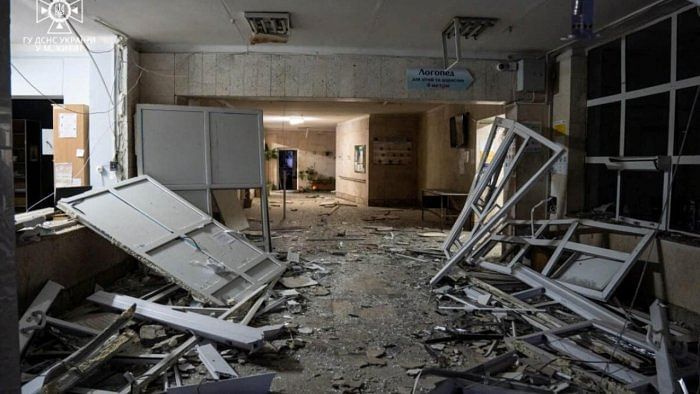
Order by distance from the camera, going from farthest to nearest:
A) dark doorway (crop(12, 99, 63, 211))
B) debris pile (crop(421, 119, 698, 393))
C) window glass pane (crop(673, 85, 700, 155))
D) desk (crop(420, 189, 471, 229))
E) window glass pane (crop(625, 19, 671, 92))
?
1. desk (crop(420, 189, 471, 229))
2. dark doorway (crop(12, 99, 63, 211))
3. window glass pane (crop(625, 19, 671, 92))
4. window glass pane (crop(673, 85, 700, 155))
5. debris pile (crop(421, 119, 698, 393))

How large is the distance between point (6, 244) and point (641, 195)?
5.81 metres

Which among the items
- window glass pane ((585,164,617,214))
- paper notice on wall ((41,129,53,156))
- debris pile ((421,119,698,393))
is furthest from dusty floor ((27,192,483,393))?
paper notice on wall ((41,129,53,156))

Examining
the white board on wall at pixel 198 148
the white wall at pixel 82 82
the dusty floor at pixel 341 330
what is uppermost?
the white wall at pixel 82 82

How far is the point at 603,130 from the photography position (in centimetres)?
588

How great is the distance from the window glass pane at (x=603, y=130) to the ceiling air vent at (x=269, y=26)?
420cm

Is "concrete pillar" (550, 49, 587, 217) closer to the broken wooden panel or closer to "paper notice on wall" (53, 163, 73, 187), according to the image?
the broken wooden panel

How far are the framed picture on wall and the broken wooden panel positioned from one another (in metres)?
9.15

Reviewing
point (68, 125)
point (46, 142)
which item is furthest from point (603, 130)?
point (46, 142)

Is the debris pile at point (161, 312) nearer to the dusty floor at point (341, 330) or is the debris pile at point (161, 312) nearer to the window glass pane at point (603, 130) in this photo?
the dusty floor at point (341, 330)

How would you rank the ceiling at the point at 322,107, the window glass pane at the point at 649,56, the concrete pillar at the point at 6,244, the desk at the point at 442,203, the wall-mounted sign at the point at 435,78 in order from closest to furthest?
the concrete pillar at the point at 6,244 → the window glass pane at the point at 649,56 → the wall-mounted sign at the point at 435,78 → the desk at the point at 442,203 → the ceiling at the point at 322,107

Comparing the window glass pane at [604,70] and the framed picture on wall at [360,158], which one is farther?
the framed picture on wall at [360,158]

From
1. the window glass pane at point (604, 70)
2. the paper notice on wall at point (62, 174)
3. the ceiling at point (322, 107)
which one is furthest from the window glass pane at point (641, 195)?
the paper notice on wall at point (62, 174)

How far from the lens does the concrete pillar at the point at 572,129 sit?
611cm

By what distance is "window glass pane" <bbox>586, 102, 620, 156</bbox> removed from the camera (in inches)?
219
